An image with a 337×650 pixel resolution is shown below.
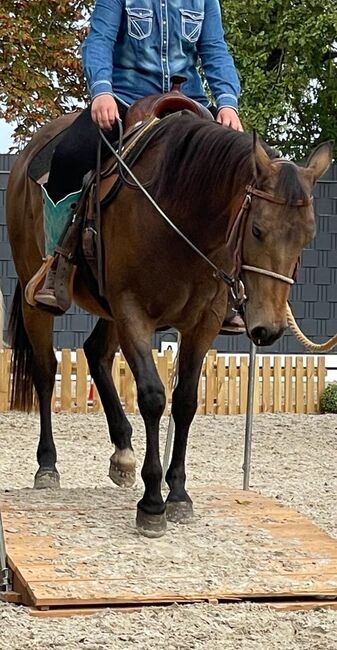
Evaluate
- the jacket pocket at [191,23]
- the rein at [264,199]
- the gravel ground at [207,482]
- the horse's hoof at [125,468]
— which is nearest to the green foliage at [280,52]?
the gravel ground at [207,482]

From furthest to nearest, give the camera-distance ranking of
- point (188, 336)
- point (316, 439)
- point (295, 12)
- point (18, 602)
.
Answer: point (295, 12) → point (316, 439) → point (188, 336) → point (18, 602)

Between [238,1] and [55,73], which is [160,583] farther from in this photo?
[238,1]

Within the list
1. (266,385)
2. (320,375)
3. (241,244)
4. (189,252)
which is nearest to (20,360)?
(189,252)

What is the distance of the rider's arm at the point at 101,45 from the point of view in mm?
5617

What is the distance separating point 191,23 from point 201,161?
40.6 inches

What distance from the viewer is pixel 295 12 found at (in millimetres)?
17422

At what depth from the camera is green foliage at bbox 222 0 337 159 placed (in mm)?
17172

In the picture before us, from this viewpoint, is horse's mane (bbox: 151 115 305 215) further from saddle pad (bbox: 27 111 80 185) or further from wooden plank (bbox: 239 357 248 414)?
wooden plank (bbox: 239 357 248 414)

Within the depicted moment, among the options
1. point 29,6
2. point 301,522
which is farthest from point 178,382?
point 29,6

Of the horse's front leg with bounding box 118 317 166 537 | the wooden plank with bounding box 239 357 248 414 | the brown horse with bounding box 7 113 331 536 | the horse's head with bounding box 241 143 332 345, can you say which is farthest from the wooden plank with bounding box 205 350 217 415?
the horse's head with bounding box 241 143 332 345

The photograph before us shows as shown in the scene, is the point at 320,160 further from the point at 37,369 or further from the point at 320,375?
the point at 320,375

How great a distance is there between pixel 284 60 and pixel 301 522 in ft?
43.2

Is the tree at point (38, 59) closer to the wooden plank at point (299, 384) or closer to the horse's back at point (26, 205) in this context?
the wooden plank at point (299, 384)

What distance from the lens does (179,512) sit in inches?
225
